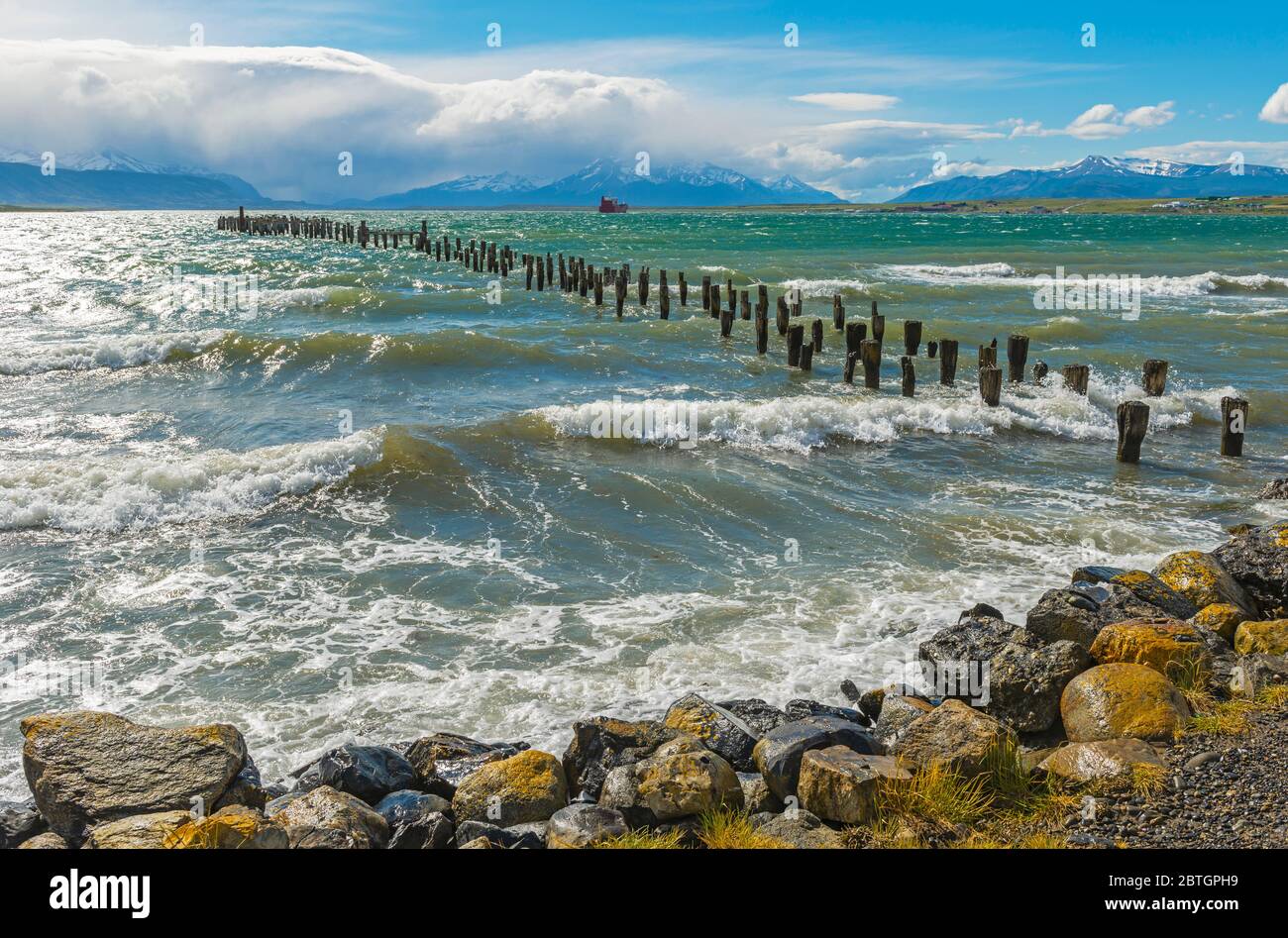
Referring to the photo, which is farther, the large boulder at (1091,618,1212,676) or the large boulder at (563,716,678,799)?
the large boulder at (1091,618,1212,676)

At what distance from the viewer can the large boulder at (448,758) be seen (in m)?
7.25

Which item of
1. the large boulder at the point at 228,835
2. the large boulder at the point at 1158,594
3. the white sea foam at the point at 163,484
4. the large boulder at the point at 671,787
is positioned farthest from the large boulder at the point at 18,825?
the large boulder at the point at 1158,594

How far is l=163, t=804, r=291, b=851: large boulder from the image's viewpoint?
5570 millimetres

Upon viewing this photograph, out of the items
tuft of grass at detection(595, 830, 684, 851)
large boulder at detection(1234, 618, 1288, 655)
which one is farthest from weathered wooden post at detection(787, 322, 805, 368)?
tuft of grass at detection(595, 830, 684, 851)

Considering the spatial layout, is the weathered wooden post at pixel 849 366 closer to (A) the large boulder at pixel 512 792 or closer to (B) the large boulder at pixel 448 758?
(B) the large boulder at pixel 448 758

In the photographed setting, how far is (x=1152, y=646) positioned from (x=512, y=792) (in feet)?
17.6

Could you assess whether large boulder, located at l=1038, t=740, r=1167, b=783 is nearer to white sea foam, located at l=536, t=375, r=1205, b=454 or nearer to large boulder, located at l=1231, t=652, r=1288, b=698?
large boulder, located at l=1231, t=652, r=1288, b=698

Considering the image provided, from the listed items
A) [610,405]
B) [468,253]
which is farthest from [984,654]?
[468,253]

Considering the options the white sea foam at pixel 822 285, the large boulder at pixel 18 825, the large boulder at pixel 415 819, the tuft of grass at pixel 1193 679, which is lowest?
the large boulder at pixel 18 825

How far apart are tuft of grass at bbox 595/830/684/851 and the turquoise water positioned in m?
A: 2.38

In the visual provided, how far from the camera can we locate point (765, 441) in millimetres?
18719

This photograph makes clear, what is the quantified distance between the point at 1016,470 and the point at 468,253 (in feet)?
160

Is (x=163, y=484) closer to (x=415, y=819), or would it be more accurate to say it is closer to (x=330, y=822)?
(x=415, y=819)

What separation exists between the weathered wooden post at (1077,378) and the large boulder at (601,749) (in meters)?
16.4
